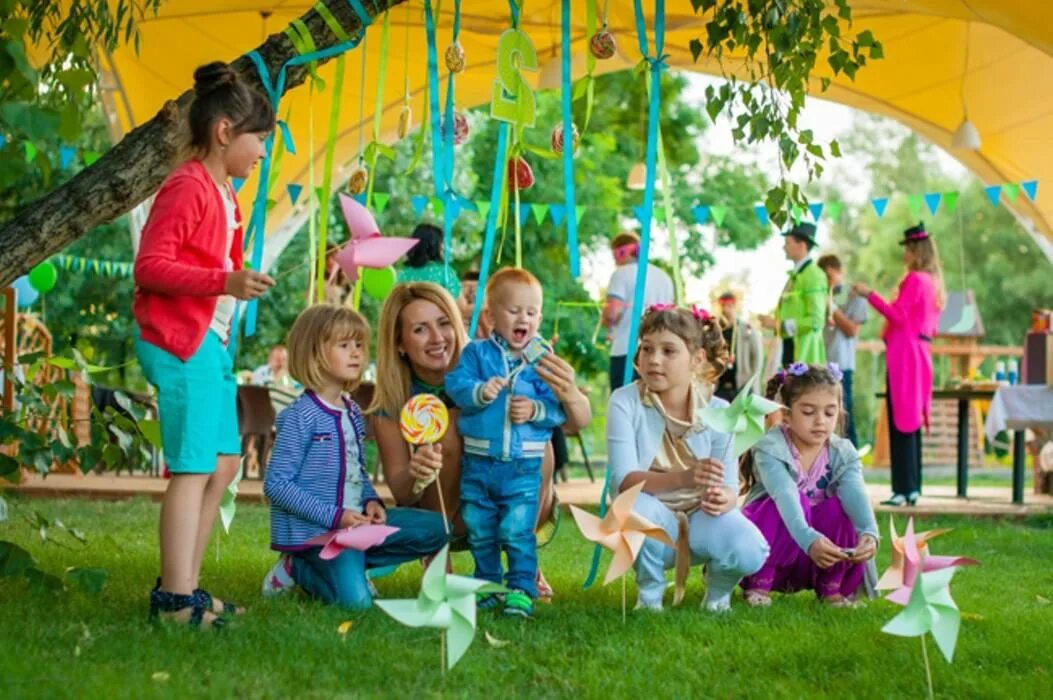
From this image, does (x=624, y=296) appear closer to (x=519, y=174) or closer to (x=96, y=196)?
(x=519, y=174)

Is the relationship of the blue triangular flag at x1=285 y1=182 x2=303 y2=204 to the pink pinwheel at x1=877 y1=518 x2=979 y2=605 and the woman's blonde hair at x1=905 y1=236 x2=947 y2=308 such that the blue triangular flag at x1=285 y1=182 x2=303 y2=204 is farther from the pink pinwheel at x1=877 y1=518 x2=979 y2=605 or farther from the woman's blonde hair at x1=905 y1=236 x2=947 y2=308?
the pink pinwheel at x1=877 y1=518 x2=979 y2=605

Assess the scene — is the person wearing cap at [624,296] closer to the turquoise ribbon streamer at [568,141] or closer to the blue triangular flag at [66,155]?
the turquoise ribbon streamer at [568,141]

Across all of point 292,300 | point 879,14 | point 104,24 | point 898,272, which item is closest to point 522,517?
point 104,24

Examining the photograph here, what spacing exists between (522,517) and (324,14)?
1317 mm

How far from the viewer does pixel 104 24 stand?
376 cm

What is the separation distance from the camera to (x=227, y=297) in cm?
335

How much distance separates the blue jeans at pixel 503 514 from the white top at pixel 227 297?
0.68 metres

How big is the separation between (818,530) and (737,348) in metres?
4.94

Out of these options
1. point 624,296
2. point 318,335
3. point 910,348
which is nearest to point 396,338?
point 318,335

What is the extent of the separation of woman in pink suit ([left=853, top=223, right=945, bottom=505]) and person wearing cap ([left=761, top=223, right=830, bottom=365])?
240mm

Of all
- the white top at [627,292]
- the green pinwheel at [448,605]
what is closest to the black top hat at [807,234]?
the white top at [627,292]

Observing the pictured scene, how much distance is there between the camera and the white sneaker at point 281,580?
379 centimetres

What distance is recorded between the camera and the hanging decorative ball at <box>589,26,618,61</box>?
374cm

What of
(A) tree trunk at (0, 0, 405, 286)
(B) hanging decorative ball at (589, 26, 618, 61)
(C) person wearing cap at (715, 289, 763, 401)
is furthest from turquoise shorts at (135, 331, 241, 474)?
(C) person wearing cap at (715, 289, 763, 401)
